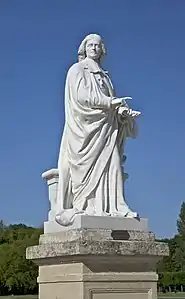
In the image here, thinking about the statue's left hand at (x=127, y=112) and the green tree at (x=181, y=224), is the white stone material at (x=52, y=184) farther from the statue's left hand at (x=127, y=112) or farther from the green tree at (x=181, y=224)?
the green tree at (x=181, y=224)

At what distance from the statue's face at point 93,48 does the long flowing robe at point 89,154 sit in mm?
391

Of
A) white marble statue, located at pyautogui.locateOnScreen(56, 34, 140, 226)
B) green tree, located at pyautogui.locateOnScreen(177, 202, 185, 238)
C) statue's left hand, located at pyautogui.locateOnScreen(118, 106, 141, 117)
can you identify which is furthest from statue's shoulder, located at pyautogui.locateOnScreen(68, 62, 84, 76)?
green tree, located at pyautogui.locateOnScreen(177, 202, 185, 238)

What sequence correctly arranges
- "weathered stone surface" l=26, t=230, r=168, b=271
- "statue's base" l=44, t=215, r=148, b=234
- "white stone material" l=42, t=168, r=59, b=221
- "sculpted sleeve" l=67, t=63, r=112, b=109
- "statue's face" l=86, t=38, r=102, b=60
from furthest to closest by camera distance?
"statue's face" l=86, t=38, r=102, b=60
"white stone material" l=42, t=168, r=59, b=221
"sculpted sleeve" l=67, t=63, r=112, b=109
"statue's base" l=44, t=215, r=148, b=234
"weathered stone surface" l=26, t=230, r=168, b=271

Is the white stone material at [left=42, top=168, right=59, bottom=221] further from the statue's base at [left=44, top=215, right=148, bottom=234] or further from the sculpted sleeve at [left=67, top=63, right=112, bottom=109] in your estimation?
the sculpted sleeve at [left=67, top=63, right=112, bottom=109]

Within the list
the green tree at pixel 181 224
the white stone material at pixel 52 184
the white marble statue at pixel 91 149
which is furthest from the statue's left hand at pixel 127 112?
the green tree at pixel 181 224

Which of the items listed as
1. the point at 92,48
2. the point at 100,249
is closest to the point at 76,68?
the point at 92,48

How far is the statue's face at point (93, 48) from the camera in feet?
35.1

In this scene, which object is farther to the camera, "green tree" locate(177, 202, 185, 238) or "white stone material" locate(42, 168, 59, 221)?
"green tree" locate(177, 202, 185, 238)

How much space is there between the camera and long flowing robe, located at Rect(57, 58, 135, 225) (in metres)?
10.1

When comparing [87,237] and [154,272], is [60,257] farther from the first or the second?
[154,272]

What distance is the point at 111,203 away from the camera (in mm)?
10094

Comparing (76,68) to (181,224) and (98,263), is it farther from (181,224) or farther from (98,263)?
(181,224)

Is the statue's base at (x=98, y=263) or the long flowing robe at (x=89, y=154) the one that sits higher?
the long flowing robe at (x=89, y=154)

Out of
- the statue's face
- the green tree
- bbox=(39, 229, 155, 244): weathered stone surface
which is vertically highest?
the green tree
